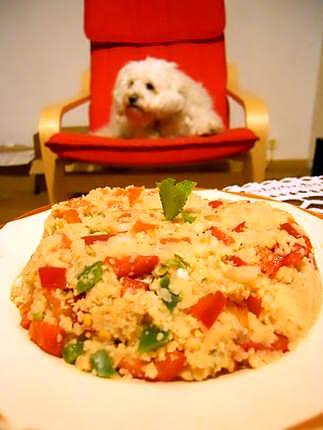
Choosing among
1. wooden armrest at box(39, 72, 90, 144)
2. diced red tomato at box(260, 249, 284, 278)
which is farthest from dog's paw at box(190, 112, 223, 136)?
diced red tomato at box(260, 249, 284, 278)

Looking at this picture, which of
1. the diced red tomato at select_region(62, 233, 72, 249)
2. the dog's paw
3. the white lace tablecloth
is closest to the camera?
the diced red tomato at select_region(62, 233, 72, 249)

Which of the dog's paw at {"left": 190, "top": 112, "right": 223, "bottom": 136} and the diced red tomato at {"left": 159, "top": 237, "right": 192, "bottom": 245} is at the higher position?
the diced red tomato at {"left": 159, "top": 237, "right": 192, "bottom": 245}

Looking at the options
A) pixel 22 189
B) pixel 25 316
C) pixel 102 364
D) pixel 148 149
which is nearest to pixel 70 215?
pixel 25 316

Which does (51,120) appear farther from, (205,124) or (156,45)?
(156,45)

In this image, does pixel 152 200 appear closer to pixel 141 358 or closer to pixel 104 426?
pixel 141 358

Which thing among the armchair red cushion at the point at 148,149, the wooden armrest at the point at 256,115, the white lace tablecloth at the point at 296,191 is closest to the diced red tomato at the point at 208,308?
the white lace tablecloth at the point at 296,191

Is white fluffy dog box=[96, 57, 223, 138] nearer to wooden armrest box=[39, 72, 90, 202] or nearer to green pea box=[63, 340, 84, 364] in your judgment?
wooden armrest box=[39, 72, 90, 202]
